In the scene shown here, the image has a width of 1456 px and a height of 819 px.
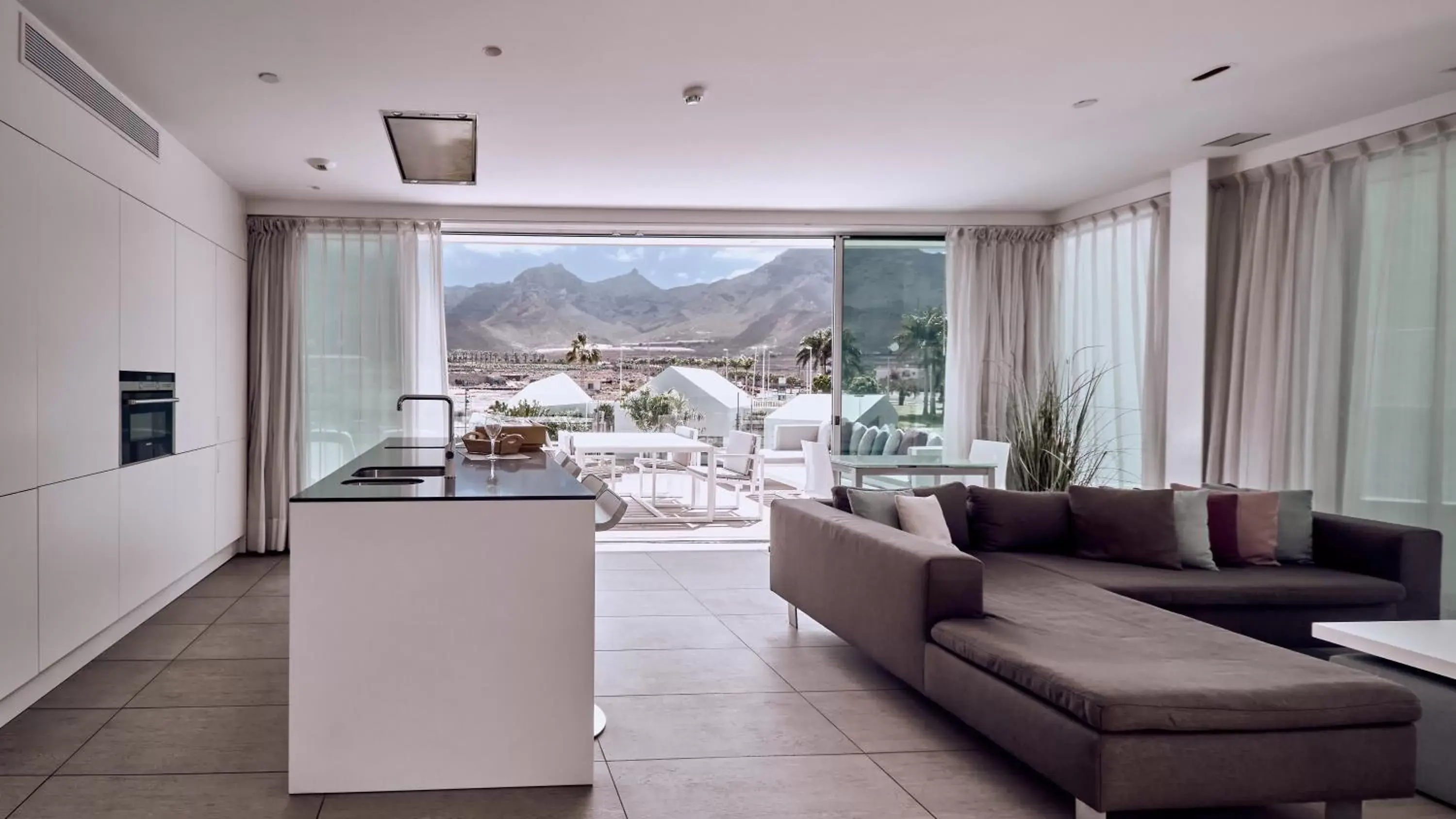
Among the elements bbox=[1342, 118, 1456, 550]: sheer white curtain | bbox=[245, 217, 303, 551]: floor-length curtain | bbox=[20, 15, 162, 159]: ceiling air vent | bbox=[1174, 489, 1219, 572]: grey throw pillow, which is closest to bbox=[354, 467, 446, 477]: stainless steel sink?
bbox=[20, 15, 162, 159]: ceiling air vent

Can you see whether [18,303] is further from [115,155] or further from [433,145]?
[433,145]

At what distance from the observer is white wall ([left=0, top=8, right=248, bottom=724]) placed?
324 centimetres

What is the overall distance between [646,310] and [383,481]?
52.9ft

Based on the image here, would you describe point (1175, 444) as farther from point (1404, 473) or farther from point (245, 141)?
point (245, 141)

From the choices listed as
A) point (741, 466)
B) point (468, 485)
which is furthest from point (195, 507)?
point (741, 466)

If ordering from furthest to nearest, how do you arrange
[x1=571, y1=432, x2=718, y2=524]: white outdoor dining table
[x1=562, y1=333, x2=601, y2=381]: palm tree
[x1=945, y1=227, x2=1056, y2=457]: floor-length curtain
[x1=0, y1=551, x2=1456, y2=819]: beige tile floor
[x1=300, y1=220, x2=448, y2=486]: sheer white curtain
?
[x1=562, y1=333, x2=601, y2=381]: palm tree
[x1=571, y1=432, x2=718, y2=524]: white outdoor dining table
[x1=945, y1=227, x2=1056, y2=457]: floor-length curtain
[x1=300, y1=220, x2=448, y2=486]: sheer white curtain
[x1=0, y1=551, x2=1456, y2=819]: beige tile floor

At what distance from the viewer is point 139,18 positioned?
341 centimetres

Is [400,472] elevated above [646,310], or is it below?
below

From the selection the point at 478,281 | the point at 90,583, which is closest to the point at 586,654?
the point at 90,583

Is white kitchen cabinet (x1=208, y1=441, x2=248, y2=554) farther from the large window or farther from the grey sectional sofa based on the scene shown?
the large window

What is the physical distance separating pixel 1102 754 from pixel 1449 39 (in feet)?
10.6

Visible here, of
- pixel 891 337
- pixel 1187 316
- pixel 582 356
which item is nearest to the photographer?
pixel 1187 316

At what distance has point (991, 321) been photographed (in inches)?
283

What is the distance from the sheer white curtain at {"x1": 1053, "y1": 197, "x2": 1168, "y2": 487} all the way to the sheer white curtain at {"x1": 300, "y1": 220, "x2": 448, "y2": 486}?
4577mm
